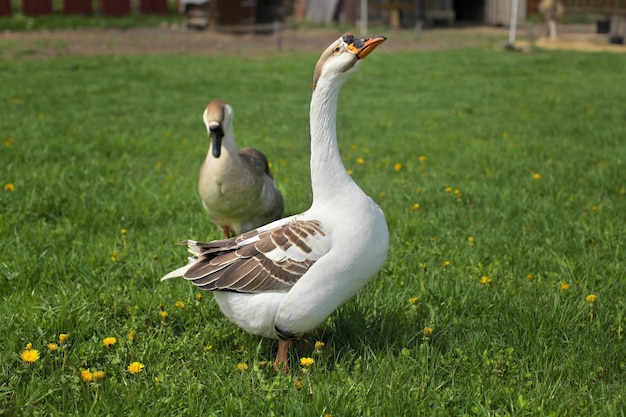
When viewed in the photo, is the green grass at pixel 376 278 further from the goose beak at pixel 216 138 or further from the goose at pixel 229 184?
the goose beak at pixel 216 138

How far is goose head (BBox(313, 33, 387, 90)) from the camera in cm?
315

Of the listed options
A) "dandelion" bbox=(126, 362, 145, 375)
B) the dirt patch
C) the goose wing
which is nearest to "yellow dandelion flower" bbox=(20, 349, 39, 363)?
"dandelion" bbox=(126, 362, 145, 375)

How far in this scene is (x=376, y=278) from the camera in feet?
15.0

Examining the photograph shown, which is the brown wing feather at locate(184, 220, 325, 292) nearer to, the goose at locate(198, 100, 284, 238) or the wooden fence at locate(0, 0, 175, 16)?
the goose at locate(198, 100, 284, 238)

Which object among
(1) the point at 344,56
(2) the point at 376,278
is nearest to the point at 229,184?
(2) the point at 376,278

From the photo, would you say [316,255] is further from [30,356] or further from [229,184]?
[229,184]

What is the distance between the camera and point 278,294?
11.0 ft

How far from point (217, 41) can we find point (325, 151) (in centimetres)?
2195

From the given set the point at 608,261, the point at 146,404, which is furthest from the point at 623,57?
the point at 146,404

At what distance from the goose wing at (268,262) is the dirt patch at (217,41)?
1718cm

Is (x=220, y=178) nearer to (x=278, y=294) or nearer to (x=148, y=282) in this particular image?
(x=148, y=282)

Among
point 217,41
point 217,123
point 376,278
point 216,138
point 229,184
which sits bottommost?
point 376,278

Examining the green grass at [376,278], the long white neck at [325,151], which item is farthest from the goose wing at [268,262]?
the green grass at [376,278]

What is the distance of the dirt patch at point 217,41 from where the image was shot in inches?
818
